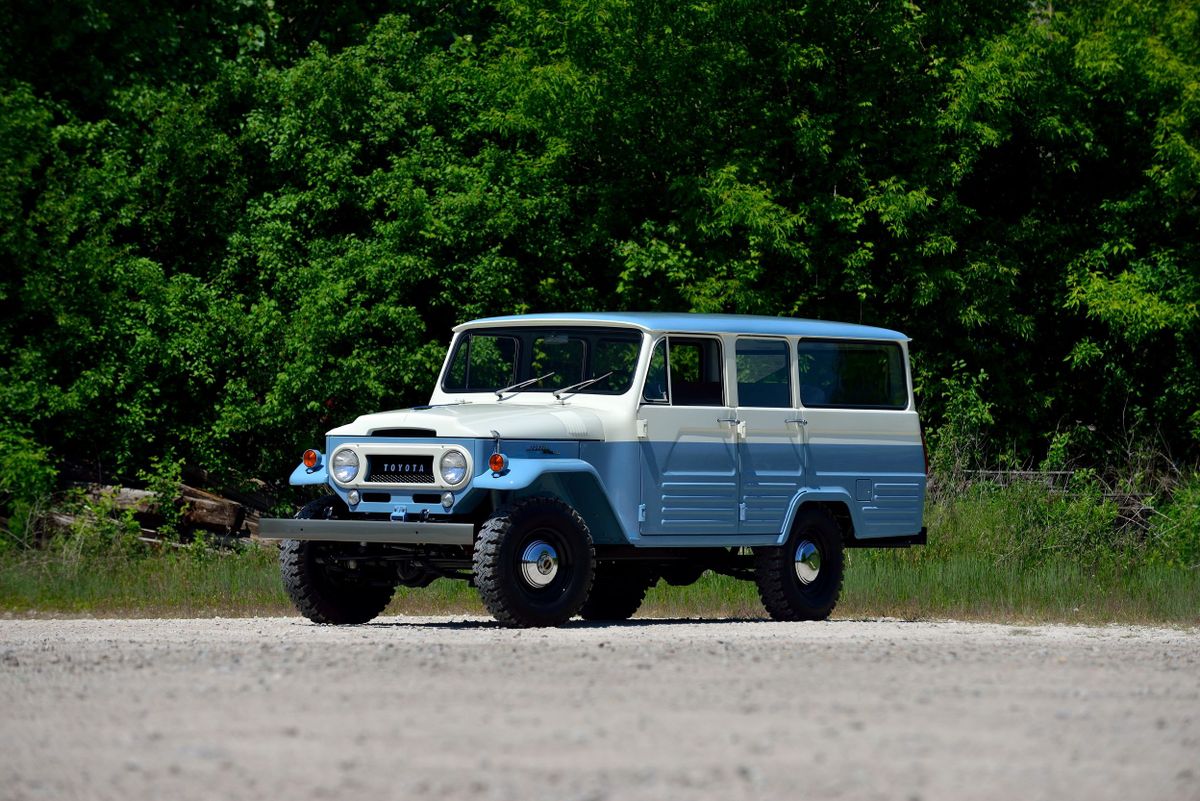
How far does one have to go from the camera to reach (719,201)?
25.7 metres

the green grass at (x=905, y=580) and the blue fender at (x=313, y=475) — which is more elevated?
the blue fender at (x=313, y=475)

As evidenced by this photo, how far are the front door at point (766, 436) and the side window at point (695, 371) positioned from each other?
209 mm

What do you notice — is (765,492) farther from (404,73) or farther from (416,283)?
(404,73)

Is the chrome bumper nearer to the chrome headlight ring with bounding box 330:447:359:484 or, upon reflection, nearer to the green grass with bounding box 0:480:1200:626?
the chrome headlight ring with bounding box 330:447:359:484

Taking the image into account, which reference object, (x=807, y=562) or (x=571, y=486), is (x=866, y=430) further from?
(x=571, y=486)

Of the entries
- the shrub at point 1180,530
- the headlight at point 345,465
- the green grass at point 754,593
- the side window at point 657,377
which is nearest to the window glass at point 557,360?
the side window at point 657,377

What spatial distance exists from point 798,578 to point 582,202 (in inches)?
468

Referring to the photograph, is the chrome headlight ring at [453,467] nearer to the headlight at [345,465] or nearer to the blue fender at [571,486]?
the blue fender at [571,486]

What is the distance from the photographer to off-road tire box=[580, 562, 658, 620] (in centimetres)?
1653

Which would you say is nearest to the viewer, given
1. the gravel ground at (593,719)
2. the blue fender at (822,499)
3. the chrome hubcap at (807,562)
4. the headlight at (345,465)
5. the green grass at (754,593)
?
the gravel ground at (593,719)

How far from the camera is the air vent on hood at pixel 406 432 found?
565 inches

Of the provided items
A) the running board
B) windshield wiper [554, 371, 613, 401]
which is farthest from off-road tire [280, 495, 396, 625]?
the running board

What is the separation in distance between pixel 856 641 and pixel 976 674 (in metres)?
2.63

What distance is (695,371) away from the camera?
51.0 ft
